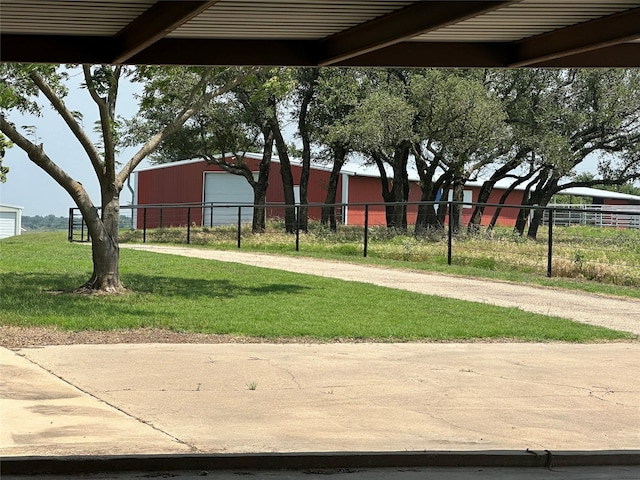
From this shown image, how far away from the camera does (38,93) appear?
747 inches

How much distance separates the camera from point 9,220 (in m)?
→ 67.1

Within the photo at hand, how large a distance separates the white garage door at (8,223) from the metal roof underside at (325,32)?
60456mm

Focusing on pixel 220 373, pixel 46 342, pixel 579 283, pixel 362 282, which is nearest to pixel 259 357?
pixel 220 373

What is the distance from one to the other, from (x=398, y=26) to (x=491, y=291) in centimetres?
1246

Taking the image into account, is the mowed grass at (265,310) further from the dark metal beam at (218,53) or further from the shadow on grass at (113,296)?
the dark metal beam at (218,53)

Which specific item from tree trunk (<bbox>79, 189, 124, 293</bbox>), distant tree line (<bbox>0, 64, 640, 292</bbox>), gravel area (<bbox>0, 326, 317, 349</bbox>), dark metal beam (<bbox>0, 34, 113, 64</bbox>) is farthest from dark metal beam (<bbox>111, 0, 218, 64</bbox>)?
distant tree line (<bbox>0, 64, 640, 292</bbox>)

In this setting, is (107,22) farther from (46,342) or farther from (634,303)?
(634,303)

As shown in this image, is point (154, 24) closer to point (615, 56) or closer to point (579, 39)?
point (579, 39)

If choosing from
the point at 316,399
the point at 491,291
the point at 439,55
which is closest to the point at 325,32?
the point at 439,55

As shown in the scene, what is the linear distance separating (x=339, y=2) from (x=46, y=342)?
705cm

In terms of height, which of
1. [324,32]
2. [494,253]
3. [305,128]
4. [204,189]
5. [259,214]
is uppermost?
[305,128]

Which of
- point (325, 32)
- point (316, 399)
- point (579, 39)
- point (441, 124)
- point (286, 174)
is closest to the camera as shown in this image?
point (579, 39)

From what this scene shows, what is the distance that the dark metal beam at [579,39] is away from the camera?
Answer: 7133 mm

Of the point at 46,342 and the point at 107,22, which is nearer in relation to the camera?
the point at 107,22
